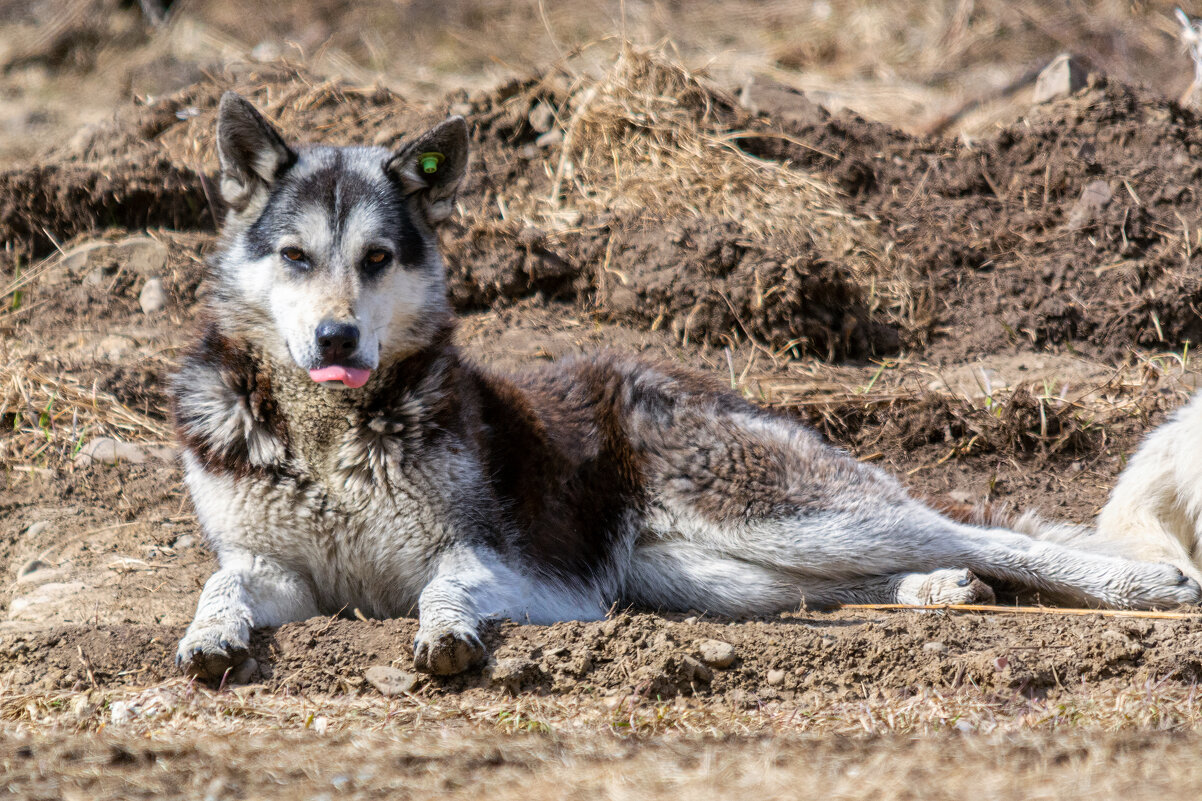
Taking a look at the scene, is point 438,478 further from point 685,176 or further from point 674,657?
point 685,176

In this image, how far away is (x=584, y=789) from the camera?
10.2 feet

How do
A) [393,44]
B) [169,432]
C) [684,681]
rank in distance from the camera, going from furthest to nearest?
[393,44] → [169,432] → [684,681]

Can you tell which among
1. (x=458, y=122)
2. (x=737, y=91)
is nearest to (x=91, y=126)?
(x=737, y=91)

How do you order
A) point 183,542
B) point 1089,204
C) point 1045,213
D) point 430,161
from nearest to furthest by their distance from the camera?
point 430,161 → point 183,542 → point 1089,204 → point 1045,213

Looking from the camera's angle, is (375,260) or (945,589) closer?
(375,260)

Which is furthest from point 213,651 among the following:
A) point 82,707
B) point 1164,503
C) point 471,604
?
point 1164,503

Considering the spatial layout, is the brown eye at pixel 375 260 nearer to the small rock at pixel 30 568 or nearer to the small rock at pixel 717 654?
the small rock at pixel 717 654

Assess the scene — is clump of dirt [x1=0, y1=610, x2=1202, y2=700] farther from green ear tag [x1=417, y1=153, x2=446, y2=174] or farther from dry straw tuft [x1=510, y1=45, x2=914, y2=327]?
dry straw tuft [x1=510, y1=45, x2=914, y2=327]

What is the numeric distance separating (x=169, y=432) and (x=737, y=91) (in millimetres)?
5535

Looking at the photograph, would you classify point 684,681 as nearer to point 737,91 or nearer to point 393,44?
point 737,91

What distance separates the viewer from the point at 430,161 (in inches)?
201

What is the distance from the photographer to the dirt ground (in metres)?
3.39

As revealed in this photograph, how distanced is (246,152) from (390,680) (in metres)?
2.36

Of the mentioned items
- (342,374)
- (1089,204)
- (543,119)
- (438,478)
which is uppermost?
(543,119)
